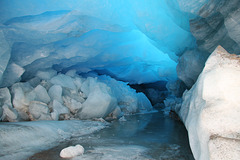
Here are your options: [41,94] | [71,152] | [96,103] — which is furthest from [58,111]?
[71,152]

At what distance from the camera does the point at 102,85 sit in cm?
922

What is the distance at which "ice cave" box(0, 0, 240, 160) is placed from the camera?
7.42 feet

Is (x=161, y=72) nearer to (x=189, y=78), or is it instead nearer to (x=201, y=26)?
(x=189, y=78)

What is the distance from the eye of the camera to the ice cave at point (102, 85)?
2.26 m

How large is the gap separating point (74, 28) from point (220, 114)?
5022 millimetres

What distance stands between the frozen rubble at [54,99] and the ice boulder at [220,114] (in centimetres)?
538

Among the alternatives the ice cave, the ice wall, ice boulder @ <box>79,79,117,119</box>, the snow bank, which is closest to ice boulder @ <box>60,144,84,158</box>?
the ice cave

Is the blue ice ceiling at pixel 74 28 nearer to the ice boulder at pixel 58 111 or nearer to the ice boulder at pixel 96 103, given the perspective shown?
the ice boulder at pixel 58 111

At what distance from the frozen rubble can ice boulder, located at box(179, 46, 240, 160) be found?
17.6 ft

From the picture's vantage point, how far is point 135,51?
1002cm

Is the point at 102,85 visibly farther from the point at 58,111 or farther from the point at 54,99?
the point at 58,111

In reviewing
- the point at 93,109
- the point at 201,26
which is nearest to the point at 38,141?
the point at 93,109

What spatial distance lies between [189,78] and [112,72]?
7.53m

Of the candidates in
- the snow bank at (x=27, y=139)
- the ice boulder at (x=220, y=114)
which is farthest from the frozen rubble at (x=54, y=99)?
the ice boulder at (x=220, y=114)
